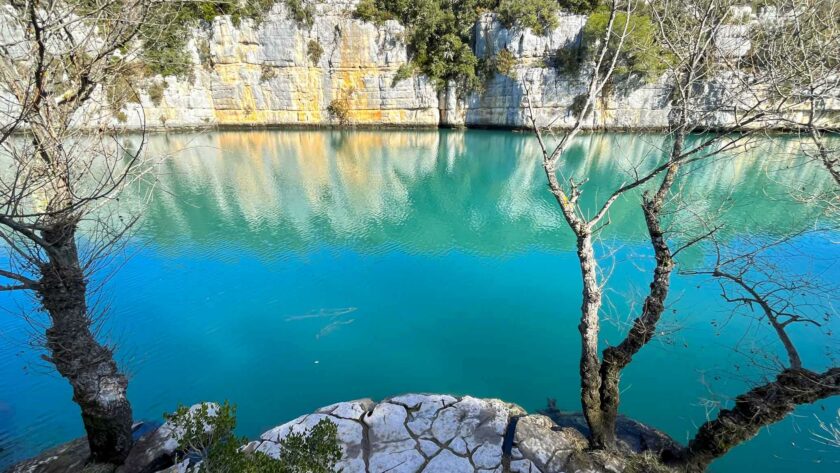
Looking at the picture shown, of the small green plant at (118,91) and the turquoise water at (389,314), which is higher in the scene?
the small green plant at (118,91)

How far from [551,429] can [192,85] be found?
35.8 meters

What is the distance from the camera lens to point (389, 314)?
283 inches

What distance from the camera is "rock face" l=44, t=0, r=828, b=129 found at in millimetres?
28422

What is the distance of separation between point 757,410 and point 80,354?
568 cm

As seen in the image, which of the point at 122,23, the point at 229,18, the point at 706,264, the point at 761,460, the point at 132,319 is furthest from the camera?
the point at 229,18

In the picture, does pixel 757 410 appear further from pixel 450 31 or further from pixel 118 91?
pixel 450 31

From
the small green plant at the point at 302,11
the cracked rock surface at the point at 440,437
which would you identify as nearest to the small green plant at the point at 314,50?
the small green plant at the point at 302,11

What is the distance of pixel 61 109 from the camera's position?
118 inches

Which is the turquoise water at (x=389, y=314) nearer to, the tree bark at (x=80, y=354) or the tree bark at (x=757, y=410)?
the tree bark at (x=757, y=410)

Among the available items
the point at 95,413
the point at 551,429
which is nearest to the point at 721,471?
the point at 551,429

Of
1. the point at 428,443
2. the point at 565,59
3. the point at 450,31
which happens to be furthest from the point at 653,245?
the point at 450,31

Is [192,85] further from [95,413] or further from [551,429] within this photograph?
[551,429]

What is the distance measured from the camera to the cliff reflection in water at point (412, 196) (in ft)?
34.1

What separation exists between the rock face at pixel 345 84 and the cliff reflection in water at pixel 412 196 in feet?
23.8
